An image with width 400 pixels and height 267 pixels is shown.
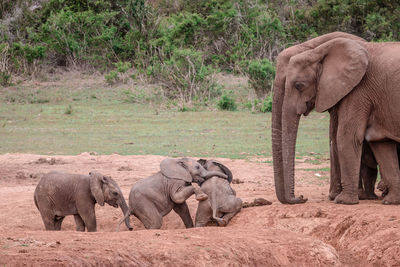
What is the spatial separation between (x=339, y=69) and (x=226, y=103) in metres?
13.6

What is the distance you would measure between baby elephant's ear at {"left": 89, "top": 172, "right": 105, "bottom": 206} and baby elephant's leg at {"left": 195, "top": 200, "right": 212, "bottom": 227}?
1.20 metres

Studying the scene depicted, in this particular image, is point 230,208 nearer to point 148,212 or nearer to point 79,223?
point 148,212

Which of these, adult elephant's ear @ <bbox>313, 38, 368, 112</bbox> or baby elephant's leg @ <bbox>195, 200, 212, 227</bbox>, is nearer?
adult elephant's ear @ <bbox>313, 38, 368, 112</bbox>

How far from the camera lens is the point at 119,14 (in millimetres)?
29500

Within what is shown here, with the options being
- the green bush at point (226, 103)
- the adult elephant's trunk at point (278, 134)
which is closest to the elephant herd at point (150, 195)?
the adult elephant's trunk at point (278, 134)

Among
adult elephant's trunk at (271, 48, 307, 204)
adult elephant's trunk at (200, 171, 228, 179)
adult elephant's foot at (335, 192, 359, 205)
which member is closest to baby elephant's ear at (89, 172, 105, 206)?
adult elephant's trunk at (200, 171, 228, 179)

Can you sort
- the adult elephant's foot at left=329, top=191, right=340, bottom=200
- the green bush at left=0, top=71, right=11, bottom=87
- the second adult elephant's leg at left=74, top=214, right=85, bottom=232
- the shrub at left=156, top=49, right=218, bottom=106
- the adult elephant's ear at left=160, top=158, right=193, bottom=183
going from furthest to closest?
the green bush at left=0, top=71, right=11, bottom=87 < the shrub at left=156, top=49, right=218, bottom=106 < the second adult elephant's leg at left=74, top=214, right=85, bottom=232 < the adult elephant's foot at left=329, top=191, right=340, bottom=200 < the adult elephant's ear at left=160, top=158, right=193, bottom=183

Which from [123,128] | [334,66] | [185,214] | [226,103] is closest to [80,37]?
[226,103]

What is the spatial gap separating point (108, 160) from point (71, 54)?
51.1 ft

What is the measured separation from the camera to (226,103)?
21234 millimetres

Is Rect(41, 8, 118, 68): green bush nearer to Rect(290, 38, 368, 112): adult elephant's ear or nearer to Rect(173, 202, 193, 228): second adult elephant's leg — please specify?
Rect(173, 202, 193, 228): second adult elephant's leg

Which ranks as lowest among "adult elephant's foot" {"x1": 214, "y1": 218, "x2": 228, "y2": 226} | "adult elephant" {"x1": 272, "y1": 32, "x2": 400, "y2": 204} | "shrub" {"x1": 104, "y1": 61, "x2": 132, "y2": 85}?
"shrub" {"x1": 104, "y1": 61, "x2": 132, "y2": 85}

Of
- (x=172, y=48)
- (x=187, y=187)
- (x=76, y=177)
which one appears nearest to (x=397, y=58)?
(x=187, y=187)

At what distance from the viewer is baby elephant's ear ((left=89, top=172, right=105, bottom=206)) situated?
800 centimetres
